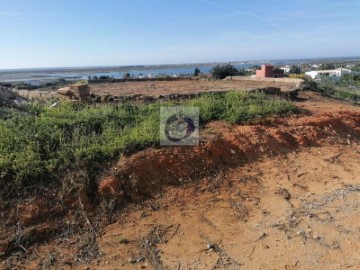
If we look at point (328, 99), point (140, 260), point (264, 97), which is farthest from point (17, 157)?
point (328, 99)

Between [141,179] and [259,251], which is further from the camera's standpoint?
[141,179]

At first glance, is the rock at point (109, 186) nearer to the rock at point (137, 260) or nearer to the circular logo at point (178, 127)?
the rock at point (137, 260)

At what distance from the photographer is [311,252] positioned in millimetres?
3846

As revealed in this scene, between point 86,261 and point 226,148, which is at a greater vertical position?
point 226,148

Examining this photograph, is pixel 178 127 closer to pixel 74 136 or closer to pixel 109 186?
pixel 74 136

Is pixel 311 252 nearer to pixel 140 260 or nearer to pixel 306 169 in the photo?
pixel 140 260

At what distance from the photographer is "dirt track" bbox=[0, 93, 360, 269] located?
3.83 metres

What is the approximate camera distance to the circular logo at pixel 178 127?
6.20 meters

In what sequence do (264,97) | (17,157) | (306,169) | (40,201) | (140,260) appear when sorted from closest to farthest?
(140,260), (40,201), (17,157), (306,169), (264,97)

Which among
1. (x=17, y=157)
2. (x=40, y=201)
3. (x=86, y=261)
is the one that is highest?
(x=17, y=157)

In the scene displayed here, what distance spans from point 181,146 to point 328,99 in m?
7.07

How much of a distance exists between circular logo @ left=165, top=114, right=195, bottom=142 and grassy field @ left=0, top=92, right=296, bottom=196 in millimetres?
231

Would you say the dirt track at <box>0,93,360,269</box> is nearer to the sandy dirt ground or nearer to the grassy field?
the grassy field

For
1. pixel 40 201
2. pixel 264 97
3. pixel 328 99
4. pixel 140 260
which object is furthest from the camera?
pixel 328 99
